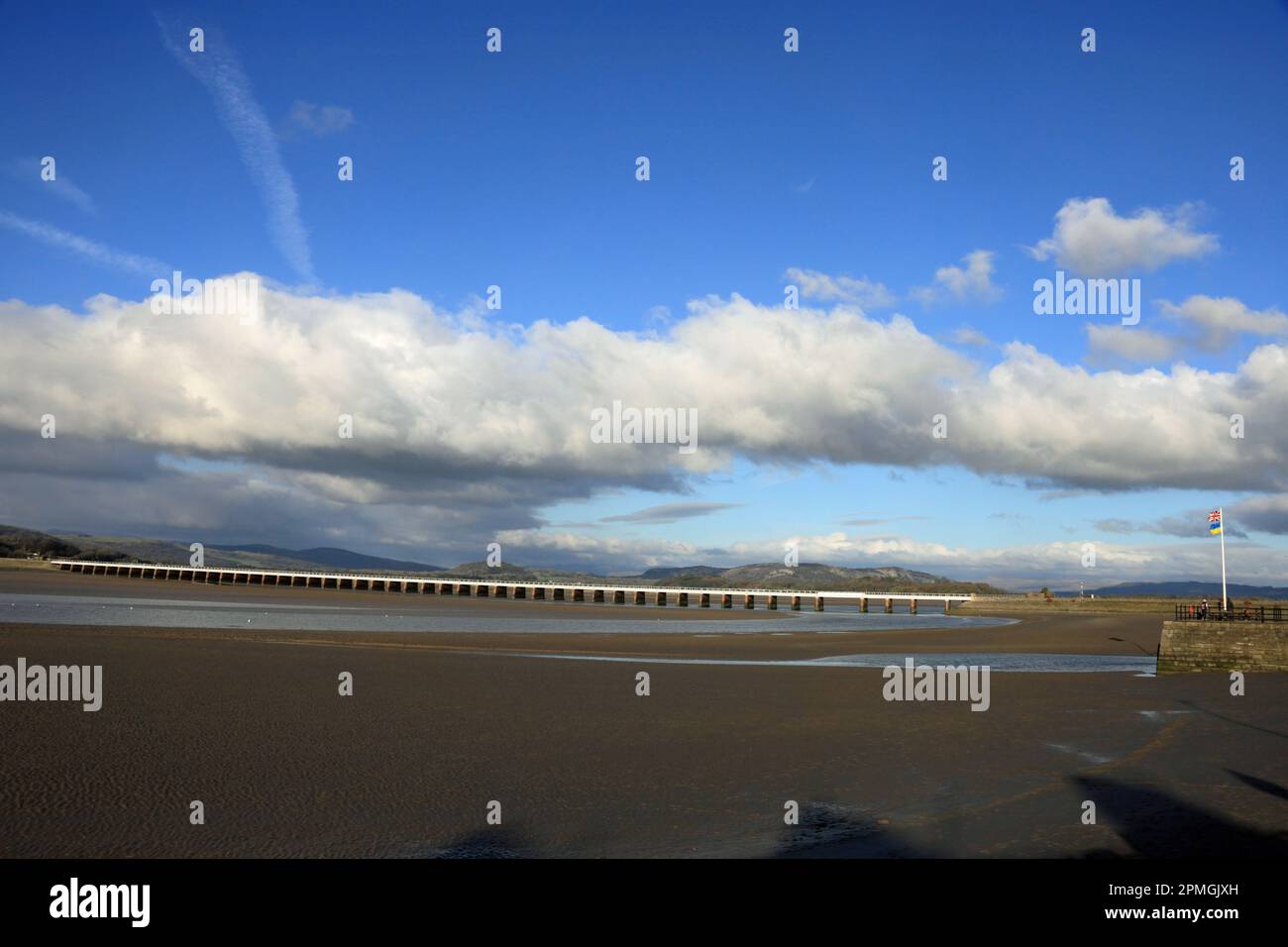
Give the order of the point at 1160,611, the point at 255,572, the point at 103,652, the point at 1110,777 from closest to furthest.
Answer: the point at 1110,777 < the point at 103,652 < the point at 1160,611 < the point at 255,572

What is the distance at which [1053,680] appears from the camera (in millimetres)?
26703

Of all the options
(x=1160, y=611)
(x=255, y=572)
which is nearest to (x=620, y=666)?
(x=1160, y=611)

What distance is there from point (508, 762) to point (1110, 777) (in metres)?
8.99

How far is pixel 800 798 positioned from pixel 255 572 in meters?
157

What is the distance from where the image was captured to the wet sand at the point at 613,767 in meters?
9.81

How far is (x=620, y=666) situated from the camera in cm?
2870

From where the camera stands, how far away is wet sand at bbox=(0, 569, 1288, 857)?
9.81m

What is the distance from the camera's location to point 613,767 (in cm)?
1365
